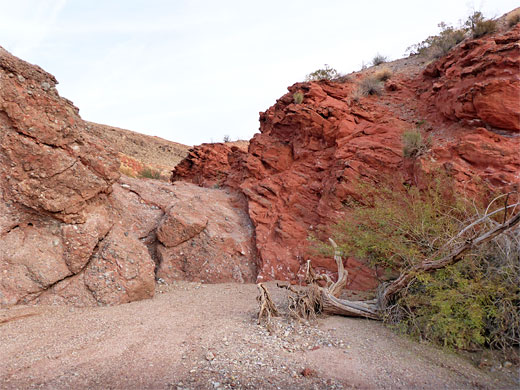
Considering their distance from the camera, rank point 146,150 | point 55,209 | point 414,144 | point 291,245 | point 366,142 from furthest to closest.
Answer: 1. point 146,150
2. point 366,142
3. point 291,245
4. point 414,144
5. point 55,209

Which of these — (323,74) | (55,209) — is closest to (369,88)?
(323,74)

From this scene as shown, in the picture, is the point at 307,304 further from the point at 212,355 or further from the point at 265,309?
the point at 212,355

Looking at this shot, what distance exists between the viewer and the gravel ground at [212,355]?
10.7 feet

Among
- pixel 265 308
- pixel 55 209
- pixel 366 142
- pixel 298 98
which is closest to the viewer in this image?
pixel 265 308

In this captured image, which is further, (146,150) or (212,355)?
(146,150)

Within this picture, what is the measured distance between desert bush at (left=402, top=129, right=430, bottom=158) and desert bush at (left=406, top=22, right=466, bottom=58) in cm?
522

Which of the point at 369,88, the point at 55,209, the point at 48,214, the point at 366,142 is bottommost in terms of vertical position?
the point at 48,214

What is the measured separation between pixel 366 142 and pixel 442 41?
5791 mm

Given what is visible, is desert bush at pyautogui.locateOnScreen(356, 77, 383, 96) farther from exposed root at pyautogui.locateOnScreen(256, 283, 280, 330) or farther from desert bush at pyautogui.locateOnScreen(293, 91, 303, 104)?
exposed root at pyautogui.locateOnScreen(256, 283, 280, 330)

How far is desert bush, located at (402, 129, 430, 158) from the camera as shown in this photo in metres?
7.38

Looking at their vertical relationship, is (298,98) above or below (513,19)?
below

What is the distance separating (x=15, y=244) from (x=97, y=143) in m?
2.44

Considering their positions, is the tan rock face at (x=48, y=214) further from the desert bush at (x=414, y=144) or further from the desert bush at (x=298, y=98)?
the desert bush at (x=298, y=98)

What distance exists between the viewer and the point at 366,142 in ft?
28.0
